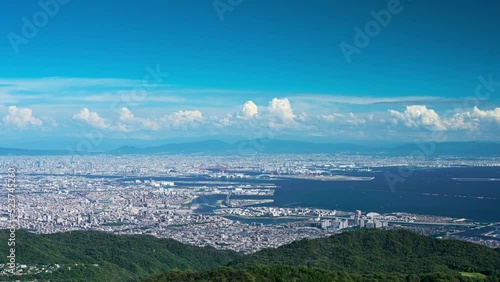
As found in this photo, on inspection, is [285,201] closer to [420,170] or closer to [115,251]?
[115,251]

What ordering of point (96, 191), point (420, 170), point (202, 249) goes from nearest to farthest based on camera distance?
point (202, 249)
point (96, 191)
point (420, 170)

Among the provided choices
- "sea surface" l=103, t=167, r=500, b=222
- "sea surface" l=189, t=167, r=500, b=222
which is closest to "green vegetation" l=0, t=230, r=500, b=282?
"sea surface" l=103, t=167, r=500, b=222

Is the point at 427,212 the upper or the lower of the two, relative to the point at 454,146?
lower

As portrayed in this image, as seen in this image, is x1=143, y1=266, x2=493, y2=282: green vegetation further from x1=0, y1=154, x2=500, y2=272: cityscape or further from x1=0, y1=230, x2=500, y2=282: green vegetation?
x1=0, y1=154, x2=500, y2=272: cityscape

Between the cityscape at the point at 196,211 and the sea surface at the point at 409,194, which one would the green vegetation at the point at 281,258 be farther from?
the sea surface at the point at 409,194

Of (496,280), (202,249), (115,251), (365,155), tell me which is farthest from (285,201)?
(365,155)

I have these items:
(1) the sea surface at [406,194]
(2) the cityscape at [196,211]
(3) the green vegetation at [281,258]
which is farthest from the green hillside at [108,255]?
(1) the sea surface at [406,194]
